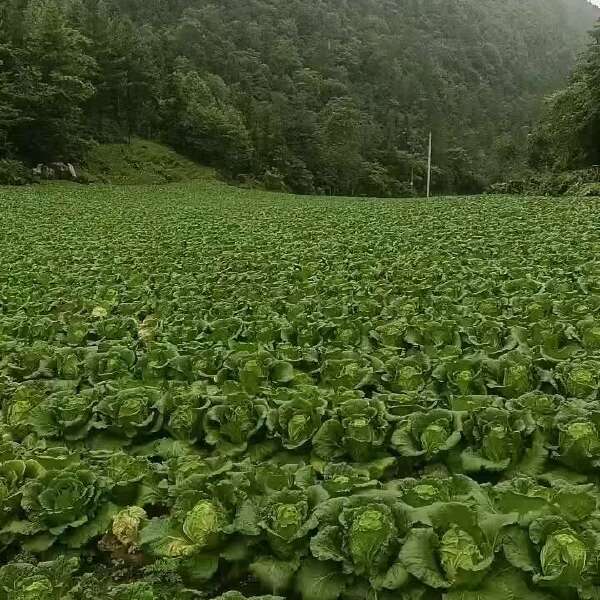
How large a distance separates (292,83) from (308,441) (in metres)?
75.8

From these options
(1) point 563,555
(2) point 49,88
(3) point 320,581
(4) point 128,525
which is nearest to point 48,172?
(2) point 49,88

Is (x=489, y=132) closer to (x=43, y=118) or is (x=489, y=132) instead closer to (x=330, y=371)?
(x=43, y=118)

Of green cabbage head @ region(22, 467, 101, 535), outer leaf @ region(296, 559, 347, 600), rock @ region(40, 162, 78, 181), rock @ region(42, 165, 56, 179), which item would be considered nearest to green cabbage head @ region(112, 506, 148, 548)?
green cabbage head @ region(22, 467, 101, 535)

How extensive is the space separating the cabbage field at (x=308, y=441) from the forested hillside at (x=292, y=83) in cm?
2888

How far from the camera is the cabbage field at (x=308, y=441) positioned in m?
2.24

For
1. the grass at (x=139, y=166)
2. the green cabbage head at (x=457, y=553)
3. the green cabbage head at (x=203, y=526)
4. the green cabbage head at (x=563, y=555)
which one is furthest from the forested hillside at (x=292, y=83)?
the green cabbage head at (x=563, y=555)

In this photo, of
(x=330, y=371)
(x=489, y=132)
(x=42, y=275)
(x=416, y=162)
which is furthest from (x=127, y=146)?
(x=489, y=132)

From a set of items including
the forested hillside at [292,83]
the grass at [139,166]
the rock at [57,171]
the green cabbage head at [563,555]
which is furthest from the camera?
the grass at [139,166]

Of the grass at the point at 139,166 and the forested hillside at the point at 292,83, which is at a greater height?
the forested hillside at the point at 292,83

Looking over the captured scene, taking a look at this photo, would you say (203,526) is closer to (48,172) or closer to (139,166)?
(48,172)

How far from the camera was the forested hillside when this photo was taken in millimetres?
33750

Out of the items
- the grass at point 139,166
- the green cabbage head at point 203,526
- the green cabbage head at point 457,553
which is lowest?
the green cabbage head at point 203,526

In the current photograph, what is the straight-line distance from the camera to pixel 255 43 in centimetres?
7931

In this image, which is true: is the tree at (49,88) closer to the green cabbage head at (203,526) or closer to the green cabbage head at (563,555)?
the green cabbage head at (203,526)
